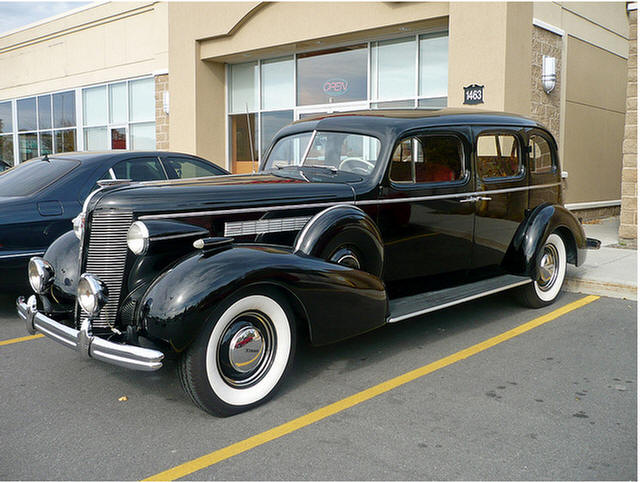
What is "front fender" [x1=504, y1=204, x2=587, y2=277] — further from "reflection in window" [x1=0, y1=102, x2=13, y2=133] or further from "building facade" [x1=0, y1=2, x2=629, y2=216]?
"reflection in window" [x1=0, y1=102, x2=13, y2=133]

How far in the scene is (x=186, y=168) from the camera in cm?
679

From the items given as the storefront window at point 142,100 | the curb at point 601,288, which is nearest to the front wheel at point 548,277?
the curb at point 601,288

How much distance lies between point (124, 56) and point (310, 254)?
14831 mm

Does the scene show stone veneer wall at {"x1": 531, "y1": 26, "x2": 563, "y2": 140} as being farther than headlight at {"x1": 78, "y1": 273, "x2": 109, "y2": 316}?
Yes

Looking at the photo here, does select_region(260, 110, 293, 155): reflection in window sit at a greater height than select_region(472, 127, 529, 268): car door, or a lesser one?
greater

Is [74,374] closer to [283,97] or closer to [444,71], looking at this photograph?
[444,71]

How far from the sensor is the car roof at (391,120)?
4.90 meters

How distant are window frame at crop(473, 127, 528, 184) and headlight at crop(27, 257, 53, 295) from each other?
3637 mm

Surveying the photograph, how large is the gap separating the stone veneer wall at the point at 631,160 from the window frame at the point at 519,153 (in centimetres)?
440

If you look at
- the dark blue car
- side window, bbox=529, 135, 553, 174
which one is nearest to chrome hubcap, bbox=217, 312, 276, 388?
the dark blue car

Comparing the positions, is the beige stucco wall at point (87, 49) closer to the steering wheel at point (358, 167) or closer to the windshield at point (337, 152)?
the windshield at point (337, 152)

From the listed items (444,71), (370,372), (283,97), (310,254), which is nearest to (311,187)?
(310,254)

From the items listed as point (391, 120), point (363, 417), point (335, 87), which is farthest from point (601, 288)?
point (335, 87)

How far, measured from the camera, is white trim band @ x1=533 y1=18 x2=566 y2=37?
32.3 feet
